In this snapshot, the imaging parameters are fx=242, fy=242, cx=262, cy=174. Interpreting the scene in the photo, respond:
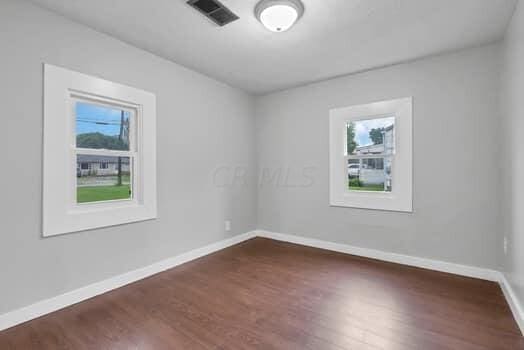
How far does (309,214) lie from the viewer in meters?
3.85

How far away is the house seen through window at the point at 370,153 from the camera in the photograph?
3.23m

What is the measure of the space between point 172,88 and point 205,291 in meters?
2.38

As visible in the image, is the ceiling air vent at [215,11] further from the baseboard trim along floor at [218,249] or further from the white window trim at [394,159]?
the baseboard trim along floor at [218,249]

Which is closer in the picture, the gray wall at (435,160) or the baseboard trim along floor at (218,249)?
the baseboard trim along floor at (218,249)

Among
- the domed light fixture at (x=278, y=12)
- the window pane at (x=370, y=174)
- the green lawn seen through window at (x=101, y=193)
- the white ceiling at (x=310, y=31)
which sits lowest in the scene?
the green lawn seen through window at (x=101, y=193)

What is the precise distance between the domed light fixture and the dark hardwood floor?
7.98 feet

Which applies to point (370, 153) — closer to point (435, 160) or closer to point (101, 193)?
point (435, 160)

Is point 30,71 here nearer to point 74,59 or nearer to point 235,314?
point 74,59

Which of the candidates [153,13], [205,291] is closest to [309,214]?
[205,291]

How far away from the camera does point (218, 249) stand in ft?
11.9

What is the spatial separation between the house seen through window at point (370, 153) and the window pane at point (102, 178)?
2.93 meters

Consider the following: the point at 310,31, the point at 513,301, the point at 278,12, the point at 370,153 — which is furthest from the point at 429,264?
the point at 278,12

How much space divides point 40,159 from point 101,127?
67cm

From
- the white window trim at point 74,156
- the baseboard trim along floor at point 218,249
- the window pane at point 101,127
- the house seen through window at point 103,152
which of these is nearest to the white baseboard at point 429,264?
the baseboard trim along floor at point 218,249
